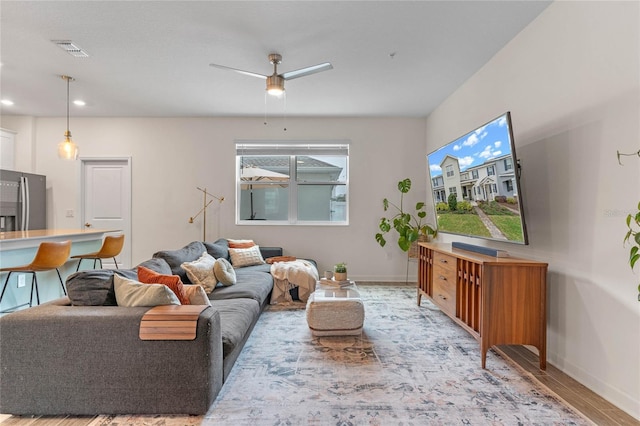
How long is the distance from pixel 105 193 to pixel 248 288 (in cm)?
387

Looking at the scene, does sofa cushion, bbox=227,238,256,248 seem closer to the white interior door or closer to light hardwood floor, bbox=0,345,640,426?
the white interior door

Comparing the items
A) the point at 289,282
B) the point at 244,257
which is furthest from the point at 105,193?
the point at 289,282

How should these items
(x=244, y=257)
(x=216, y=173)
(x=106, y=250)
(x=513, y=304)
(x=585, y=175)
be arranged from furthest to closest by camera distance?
(x=216, y=173) → (x=244, y=257) → (x=106, y=250) → (x=513, y=304) → (x=585, y=175)

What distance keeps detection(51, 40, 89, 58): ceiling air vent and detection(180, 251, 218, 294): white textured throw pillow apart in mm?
2325

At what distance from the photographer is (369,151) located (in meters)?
5.34

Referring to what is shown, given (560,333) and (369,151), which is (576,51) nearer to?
(560,333)

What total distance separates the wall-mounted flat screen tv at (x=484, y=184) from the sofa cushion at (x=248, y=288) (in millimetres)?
2165

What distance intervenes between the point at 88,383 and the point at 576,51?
371cm

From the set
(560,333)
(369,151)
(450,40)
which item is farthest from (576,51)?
(369,151)

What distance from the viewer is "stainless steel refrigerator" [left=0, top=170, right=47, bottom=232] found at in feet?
14.8

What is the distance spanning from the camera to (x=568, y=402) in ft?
6.36

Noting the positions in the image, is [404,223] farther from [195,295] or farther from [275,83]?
[195,295]

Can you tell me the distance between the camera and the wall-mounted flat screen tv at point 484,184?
2.38m

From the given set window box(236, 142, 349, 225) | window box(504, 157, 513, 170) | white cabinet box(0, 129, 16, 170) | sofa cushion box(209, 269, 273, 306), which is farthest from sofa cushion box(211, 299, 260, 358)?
white cabinet box(0, 129, 16, 170)
